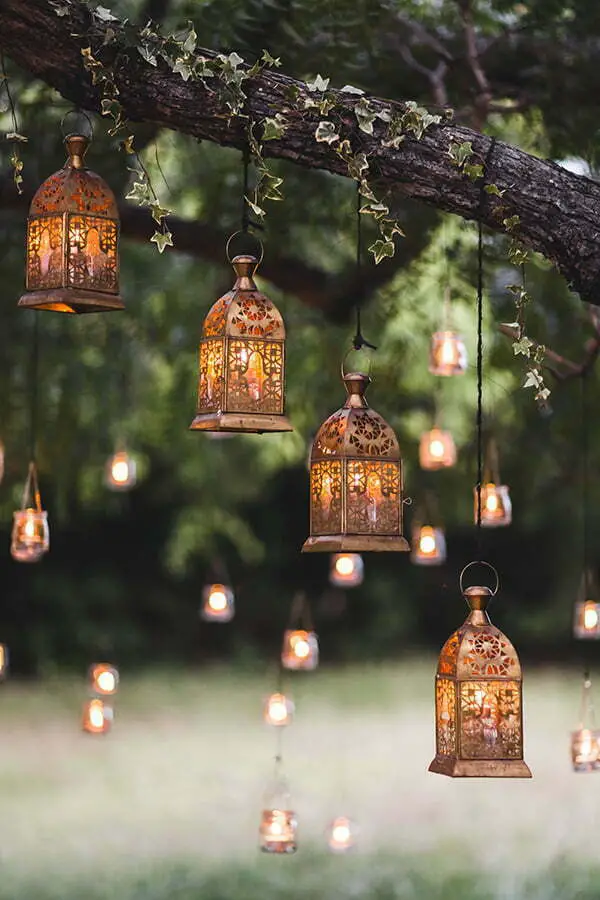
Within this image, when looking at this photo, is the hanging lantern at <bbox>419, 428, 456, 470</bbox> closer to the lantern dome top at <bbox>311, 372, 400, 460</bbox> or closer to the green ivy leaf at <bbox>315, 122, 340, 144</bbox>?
the lantern dome top at <bbox>311, 372, 400, 460</bbox>

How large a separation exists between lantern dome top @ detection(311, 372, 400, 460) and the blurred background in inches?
35.6

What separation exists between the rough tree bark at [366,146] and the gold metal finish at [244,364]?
31 centimetres

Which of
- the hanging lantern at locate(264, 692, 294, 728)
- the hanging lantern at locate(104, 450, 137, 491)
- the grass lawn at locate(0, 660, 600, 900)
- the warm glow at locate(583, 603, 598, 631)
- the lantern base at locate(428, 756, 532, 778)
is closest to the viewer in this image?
the lantern base at locate(428, 756, 532, 778)

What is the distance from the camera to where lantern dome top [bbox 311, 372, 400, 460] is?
302 centimetres

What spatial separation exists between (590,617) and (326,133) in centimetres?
369

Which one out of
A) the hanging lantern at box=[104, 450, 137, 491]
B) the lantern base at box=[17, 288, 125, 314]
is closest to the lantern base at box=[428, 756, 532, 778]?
the lantern base at box=[17, 288, 125, 314]

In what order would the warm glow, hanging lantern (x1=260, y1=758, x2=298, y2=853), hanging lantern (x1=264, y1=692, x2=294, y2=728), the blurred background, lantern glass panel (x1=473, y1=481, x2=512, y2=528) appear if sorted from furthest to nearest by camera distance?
hanging lantern (x1=264, y1=692, x2=294, y2=728) < the warm glow < lantern glass panel (x1=473, y1=481, x2=512, y2=528) < hanging lantern (x1=260, y1=758, x2=298, y2=853) < the blurred background

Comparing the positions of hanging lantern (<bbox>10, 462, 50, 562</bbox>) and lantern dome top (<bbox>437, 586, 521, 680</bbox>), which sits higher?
hanging lantern (<bbox>10, 462, 50, 562</bbox>)

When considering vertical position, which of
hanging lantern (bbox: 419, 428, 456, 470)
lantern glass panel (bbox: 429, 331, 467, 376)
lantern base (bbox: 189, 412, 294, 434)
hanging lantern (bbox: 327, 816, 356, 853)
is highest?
lantern glass panel (bbox: 429, 331, 467, 376)

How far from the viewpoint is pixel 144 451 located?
14070mm

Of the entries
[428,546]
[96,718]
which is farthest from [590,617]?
[96,718]

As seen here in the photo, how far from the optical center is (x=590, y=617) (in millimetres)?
6184

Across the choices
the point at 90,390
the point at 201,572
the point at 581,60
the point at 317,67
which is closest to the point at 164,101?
the point at 317,67

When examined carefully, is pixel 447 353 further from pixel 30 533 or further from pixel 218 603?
pixel 218 603
